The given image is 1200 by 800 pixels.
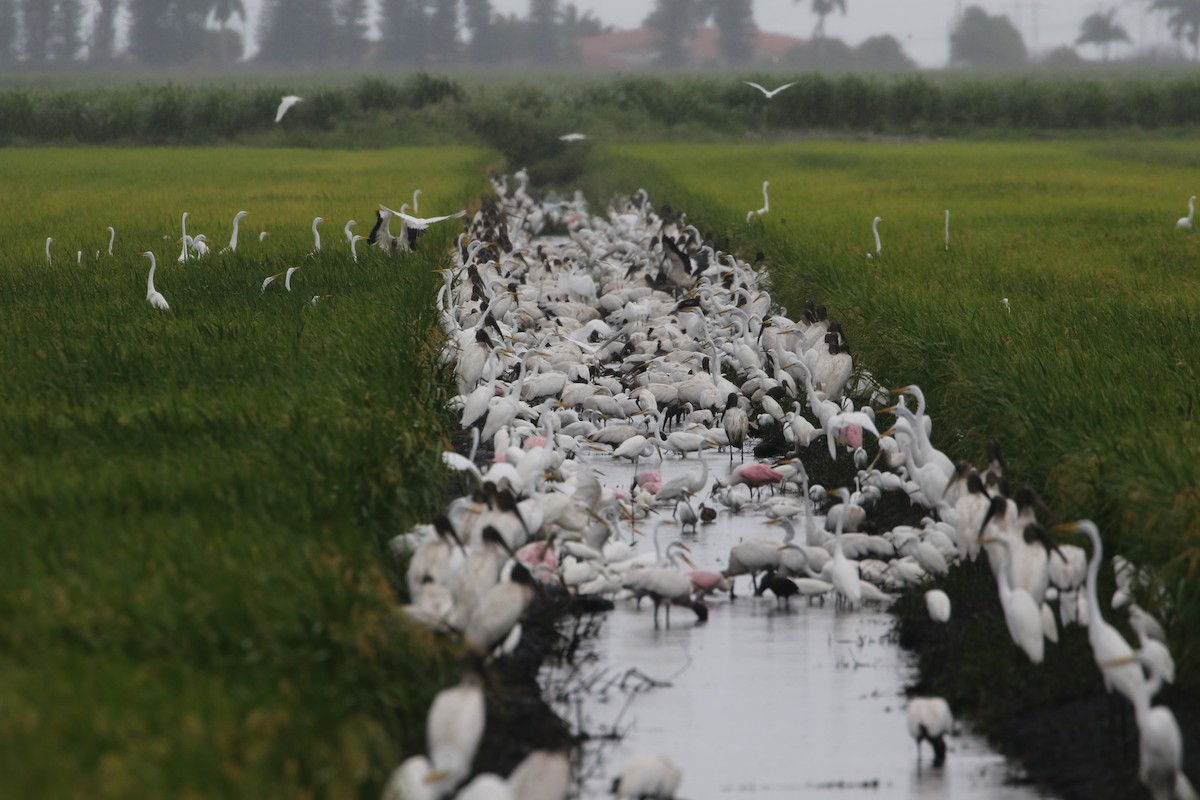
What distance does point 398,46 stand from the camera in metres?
121

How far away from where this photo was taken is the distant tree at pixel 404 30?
121m

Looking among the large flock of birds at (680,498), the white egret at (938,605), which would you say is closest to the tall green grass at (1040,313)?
the large flock of birds at (680,498)

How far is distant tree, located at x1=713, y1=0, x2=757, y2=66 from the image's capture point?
123875mm

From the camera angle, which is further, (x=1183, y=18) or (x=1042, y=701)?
(x=1183, y=18)

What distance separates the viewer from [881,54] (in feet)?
434

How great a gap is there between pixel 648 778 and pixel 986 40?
13957 centimetres

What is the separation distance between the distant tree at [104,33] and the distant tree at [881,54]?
62383 millimetres

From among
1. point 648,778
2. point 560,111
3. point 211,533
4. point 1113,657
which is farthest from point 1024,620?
point 560,111

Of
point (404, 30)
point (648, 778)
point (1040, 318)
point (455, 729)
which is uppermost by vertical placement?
point (404, 30)

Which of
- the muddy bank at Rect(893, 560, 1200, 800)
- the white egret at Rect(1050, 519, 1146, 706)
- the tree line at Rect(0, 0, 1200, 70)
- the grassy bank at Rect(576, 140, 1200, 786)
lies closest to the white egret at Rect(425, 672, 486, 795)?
the white egret at Rect(1050, 519, 1146, 706)

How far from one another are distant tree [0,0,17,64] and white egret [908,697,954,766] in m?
118

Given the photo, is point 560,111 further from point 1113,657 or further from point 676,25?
point 676,25

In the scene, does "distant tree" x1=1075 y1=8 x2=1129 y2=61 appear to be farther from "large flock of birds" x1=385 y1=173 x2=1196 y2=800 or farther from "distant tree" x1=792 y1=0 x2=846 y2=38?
"large flock of birds" x1=385 y1=173 x2=1196 y2=800

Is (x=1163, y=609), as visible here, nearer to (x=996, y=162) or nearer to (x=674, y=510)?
(x=674, y=510)
